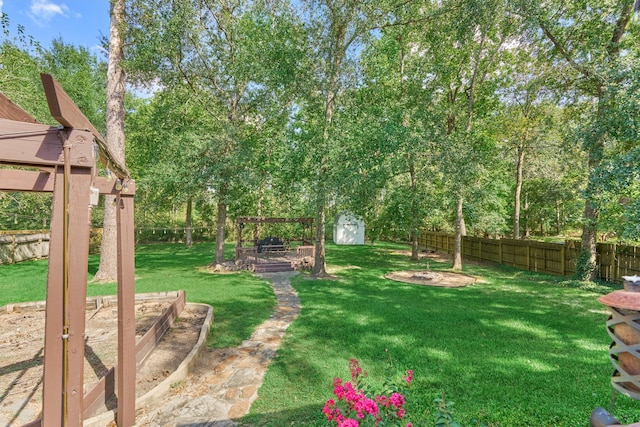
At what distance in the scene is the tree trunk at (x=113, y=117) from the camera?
10.5 m

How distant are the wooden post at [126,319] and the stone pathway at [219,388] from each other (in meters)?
0.25

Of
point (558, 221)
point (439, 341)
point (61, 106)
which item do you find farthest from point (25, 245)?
point (558, 221)

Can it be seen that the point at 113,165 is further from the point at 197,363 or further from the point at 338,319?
the point at 338,319

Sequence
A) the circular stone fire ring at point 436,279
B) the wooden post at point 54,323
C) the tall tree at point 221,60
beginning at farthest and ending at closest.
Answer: the tall tree at point 221,60 < the circular stone fire ring at point 436,279 < the wooden post at point 54,323

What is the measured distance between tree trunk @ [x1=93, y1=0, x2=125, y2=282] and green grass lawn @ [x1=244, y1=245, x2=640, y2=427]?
6.73 m

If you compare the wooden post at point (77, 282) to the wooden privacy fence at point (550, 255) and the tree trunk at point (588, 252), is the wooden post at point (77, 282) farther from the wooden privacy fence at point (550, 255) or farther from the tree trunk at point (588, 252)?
the tree trunk at point (588, 252)

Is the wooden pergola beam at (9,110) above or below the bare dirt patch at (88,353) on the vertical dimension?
above

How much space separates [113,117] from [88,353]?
8.40 metres

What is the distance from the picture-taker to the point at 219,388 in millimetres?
3904

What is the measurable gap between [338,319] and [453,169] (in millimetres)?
7739

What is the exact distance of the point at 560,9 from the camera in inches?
401

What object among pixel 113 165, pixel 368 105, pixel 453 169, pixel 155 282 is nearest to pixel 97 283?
pixel 155 282

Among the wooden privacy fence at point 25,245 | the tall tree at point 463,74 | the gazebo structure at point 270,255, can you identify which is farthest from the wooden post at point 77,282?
the tall tree at point 463,74

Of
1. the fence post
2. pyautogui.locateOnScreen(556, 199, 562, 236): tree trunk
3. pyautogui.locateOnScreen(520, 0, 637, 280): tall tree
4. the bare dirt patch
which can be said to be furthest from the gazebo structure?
pyautogui.locateOnScreen(556, 199, 562, 236): tree trunk
